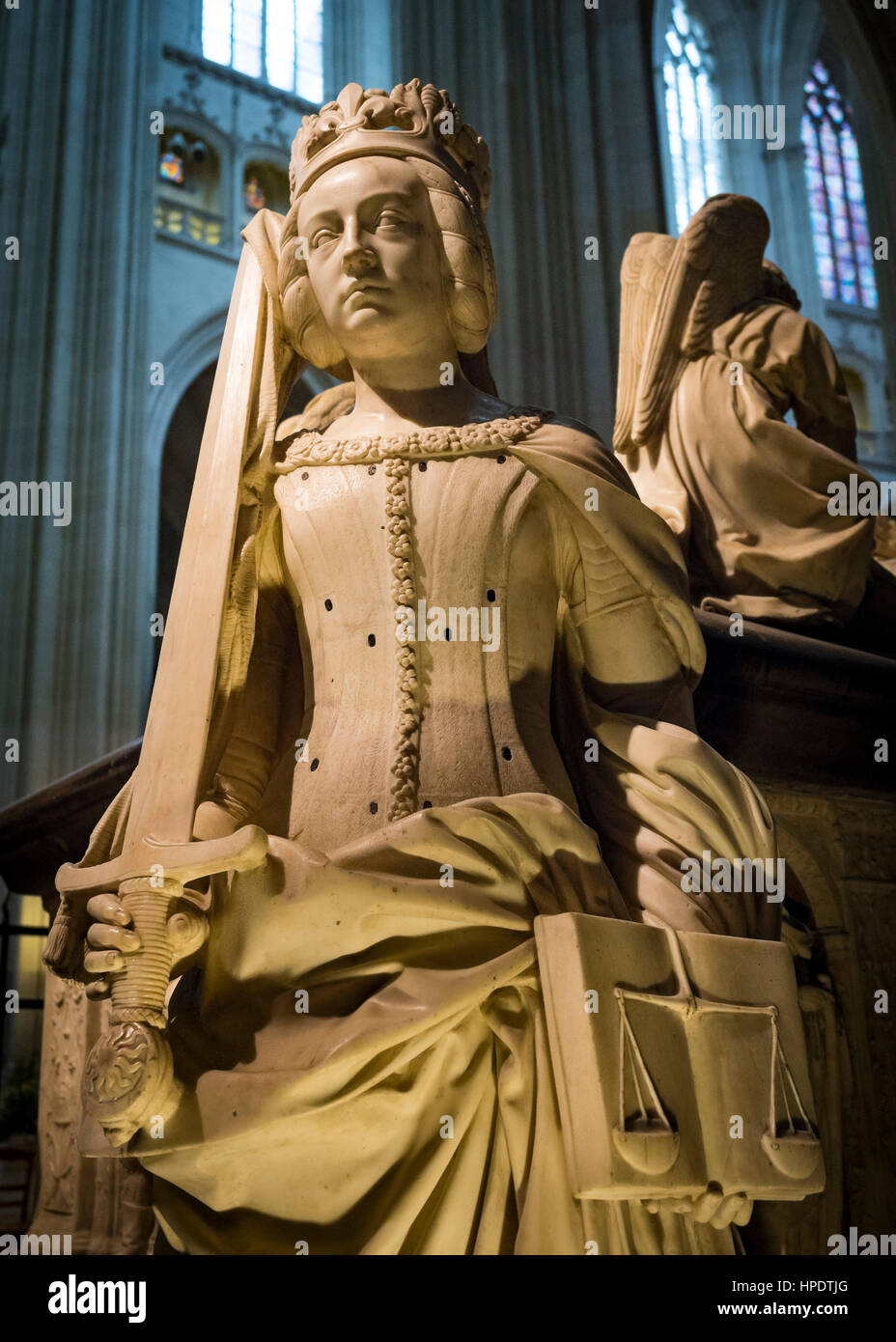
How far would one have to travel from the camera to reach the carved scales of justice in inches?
83.0

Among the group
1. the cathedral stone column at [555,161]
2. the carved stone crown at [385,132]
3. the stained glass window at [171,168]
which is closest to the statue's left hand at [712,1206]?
the carved stone crown at [385,132]

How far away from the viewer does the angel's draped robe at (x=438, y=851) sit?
215 centimetres

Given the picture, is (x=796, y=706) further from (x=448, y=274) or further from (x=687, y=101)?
(x=687, y=101)

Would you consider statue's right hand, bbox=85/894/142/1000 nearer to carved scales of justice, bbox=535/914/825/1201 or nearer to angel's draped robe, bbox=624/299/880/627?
carved scales of justice, bbox=535/914/825/1201

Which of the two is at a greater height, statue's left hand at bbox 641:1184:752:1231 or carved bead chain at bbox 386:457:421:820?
carved bead chain at bbox 386:457:421:820

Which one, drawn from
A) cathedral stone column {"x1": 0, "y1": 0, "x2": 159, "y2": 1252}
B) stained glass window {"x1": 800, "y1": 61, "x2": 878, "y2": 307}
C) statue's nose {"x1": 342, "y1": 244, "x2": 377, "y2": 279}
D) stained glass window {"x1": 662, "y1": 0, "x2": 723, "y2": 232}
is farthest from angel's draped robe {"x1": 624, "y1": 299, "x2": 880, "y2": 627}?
stained glass window {"x1": 800, "y1": 61, "x2": 878, "y2": 307}

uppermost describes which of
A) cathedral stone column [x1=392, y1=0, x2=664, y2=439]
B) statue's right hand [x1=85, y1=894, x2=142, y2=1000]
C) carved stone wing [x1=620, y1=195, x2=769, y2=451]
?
cathedral stone column [x1=392, y1=0, x2=664, y2=439]

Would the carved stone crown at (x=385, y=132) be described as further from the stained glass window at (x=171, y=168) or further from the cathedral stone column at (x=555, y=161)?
the stained glass window at (x=171, y=168)

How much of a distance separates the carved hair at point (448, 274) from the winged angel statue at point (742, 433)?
1463 millimetres

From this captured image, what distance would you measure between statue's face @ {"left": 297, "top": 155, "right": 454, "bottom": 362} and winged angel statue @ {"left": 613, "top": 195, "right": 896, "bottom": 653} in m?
1.58

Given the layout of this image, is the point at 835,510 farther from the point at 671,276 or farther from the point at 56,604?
the point at 56,604

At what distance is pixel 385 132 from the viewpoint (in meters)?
2.77

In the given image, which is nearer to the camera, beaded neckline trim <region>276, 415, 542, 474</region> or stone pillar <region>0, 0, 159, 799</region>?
beaded neckline trim <region>276, 415, 542, 474</region>

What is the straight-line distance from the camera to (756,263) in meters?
4.55
